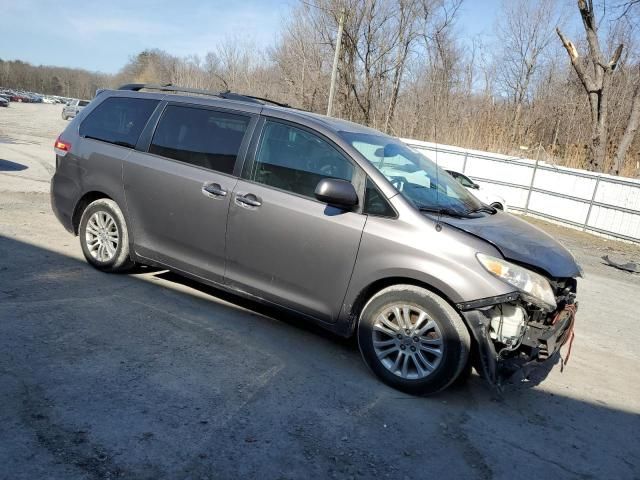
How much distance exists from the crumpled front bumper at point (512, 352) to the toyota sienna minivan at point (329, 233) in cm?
1

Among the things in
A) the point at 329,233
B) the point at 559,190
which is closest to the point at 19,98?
the point at 559,190

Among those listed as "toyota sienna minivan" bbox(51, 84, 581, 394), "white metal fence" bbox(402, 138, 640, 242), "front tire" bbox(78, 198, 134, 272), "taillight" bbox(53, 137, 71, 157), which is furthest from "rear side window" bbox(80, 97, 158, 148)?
"white metal fence" bbox(402, 138, 640, 242)

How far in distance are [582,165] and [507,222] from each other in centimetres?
1942

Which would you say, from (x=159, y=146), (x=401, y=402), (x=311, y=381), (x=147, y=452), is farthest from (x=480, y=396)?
(x=159, y=146)

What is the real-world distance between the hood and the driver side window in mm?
986

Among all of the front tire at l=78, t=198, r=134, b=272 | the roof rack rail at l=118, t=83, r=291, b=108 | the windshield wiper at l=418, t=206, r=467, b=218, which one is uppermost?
the roof rack rail at l=118, t=83, r=291, b=108

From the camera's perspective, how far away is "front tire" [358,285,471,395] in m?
3.45

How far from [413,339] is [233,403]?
4.32 feet

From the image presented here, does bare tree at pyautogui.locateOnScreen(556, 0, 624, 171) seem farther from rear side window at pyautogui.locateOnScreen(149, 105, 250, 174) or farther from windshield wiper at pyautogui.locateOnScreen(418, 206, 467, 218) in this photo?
rear side window at pyautogui.locateOnScreen(149, 105, 250, 174)

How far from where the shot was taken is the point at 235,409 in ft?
10.3

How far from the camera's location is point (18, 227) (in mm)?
6508

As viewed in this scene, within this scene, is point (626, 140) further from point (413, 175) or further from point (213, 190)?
point (213, 190)

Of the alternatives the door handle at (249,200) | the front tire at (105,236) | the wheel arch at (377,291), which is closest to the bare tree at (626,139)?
the wheel arch at (377,291)

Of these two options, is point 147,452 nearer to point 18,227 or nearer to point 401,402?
point 401,402
